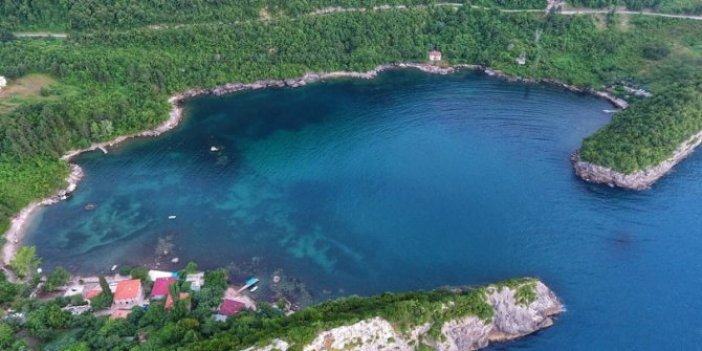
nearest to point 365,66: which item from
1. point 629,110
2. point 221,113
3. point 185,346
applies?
point 221,113

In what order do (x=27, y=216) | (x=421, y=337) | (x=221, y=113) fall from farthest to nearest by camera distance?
(x=221, y=113) → (x=27, y=216) → (x=421, y=337)

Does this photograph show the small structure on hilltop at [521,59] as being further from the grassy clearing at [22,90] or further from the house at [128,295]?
the grassy clearing at [22,90]

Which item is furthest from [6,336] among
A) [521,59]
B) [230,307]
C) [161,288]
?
[521,59]

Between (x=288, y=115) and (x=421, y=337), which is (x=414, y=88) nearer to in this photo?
(x=288, y=115)

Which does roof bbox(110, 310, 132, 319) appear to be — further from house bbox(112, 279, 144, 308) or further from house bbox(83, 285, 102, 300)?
house bbox(83, 285, 102, 300)

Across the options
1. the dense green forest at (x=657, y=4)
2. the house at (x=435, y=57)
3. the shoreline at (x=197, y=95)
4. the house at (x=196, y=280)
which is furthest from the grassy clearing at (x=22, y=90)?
the dense green forest at (x=657, y=4)

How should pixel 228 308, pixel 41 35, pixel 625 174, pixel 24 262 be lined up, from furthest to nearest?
pixel 41 35 → pixel 625 174 → pixel 24 262 → pixel 228 308

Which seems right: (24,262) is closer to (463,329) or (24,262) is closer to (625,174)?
(463,329)
